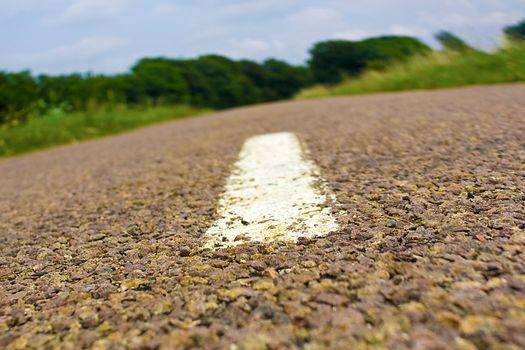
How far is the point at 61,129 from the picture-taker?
9180 millimetres

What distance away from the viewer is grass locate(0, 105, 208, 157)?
26.3ft

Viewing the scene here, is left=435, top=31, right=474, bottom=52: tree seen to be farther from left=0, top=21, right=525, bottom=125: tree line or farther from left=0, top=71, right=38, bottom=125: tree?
left=0, top=71, right=38, bottom=125: tree

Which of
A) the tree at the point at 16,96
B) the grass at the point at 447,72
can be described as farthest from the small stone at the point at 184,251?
the tree at the point at 16,96

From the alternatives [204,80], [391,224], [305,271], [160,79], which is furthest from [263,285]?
[204,80]

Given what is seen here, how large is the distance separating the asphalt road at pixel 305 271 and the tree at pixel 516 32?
24.9 ft

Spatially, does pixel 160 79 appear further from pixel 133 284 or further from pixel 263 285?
pixel 263 285

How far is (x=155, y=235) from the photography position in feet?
4.53

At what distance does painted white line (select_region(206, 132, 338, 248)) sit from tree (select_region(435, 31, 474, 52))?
913cm

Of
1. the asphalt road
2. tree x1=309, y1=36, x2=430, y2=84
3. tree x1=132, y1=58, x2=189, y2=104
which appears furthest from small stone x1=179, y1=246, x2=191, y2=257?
tree x1=132, y1=58, x2=189, y2=104

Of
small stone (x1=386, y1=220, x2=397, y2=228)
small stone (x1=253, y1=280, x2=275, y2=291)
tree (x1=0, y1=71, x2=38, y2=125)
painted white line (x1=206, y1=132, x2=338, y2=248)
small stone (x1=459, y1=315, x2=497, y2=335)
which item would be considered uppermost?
tree (x1=0, y1=71, x2=38, y2=125)

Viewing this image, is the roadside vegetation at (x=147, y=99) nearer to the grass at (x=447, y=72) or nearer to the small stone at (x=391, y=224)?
the grass at (x=447, y=72)

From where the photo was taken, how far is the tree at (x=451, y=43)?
10.1m

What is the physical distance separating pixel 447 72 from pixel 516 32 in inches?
54.6

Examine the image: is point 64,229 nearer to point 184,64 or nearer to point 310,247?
point 310,247
